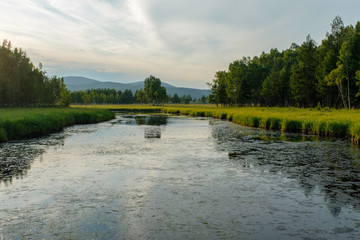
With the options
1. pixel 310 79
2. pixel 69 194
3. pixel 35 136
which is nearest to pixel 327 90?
pixel 310 79

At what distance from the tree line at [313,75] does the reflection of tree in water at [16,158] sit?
5194 centimetres

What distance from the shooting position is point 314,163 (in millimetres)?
14562

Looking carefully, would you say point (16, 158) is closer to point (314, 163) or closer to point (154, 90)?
point (314, 163)

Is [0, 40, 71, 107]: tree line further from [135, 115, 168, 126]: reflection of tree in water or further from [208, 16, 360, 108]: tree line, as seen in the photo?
[208, 16, 360, 108]: tree line

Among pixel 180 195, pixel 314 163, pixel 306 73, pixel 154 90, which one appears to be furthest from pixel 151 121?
pixel 154 90

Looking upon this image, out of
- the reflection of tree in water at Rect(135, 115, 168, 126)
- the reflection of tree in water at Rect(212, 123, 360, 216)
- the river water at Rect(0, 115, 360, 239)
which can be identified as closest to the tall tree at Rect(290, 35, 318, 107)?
the reflection of tree in water at Rect(135, 115, 168, 126)

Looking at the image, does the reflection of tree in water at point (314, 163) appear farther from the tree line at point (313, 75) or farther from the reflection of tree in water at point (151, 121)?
the tree line at point (313, 75)

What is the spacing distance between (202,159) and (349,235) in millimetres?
9734

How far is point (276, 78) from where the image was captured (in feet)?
277

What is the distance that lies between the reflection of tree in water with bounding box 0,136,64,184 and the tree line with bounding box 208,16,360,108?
51.9m

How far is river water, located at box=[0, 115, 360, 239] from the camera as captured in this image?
272 inches

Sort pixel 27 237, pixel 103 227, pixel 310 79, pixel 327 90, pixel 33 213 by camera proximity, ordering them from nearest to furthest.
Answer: pixel 27 237 < pixel 103 227 < pixel 33 213 < pixel 327 90 < pixel 310 79

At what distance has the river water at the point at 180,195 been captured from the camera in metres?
6.91

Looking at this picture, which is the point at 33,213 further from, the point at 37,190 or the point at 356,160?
the point at 356,160
